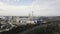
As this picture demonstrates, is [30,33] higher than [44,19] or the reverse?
the reverse

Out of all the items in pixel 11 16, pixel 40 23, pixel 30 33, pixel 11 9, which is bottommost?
pixel 30 33

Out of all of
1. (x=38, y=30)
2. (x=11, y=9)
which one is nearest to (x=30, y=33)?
(x=38, y=30)

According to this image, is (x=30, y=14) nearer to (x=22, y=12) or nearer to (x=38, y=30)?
(x=22, y=12)

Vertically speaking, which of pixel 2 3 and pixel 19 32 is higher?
pixel 2 3

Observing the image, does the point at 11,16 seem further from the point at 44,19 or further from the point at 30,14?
the point at 44,19

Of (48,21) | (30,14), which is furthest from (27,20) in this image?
(48,21)

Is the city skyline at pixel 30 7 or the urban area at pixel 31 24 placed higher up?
the city skyline at pixel 30 7

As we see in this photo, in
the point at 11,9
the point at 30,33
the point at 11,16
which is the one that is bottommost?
the point at 30,33

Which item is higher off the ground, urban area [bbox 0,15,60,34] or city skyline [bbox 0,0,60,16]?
city skyline [bbox 0,0,60,16]

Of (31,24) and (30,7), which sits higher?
(30,7)
